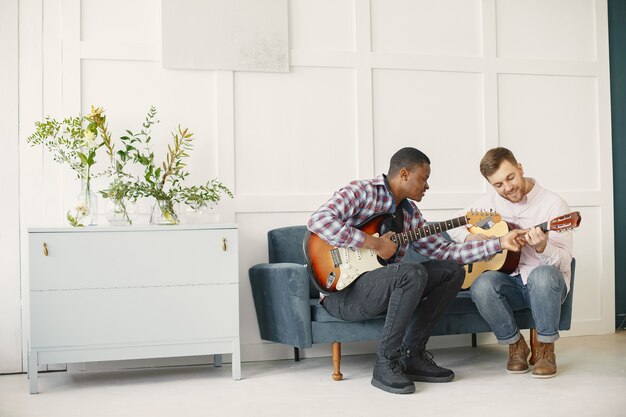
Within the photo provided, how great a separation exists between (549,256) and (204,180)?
1.81m

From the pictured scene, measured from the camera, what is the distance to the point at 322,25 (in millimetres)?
4320

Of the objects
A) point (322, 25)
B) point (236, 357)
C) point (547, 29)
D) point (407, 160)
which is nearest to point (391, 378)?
point (236, 357)

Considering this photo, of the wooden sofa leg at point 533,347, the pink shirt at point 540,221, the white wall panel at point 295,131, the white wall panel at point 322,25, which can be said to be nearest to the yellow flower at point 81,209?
the white wall panel at point 295,131

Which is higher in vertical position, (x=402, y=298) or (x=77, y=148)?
(x=77, y=148)

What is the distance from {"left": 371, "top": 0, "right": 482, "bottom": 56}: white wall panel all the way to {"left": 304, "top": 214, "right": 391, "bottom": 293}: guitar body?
1453mm

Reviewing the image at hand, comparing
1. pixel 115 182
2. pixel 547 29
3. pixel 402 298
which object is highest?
pixel 547 29

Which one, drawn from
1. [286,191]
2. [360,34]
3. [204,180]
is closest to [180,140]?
[204,180]

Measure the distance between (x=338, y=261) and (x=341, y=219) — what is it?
19 cm

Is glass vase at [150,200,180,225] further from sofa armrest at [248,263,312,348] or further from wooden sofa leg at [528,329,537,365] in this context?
wooden sofa leg at [528,329,537,365]

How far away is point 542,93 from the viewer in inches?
186

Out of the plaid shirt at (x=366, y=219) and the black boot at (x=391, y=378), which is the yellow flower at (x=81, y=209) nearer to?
the plaid shirt at (x=366, y=219)

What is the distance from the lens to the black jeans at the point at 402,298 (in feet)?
10.6

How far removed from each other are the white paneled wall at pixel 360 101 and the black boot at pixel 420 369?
3.01 ft

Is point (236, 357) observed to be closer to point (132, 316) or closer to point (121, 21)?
point (132, 316)
